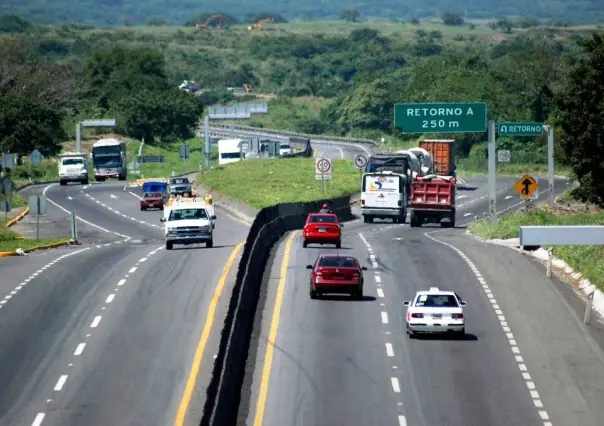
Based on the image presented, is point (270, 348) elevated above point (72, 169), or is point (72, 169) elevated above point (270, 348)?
point (72, 169)

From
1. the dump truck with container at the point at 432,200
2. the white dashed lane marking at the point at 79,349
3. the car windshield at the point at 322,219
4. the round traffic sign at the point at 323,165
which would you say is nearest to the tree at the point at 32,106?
the round traffic sign at the point at 323,165

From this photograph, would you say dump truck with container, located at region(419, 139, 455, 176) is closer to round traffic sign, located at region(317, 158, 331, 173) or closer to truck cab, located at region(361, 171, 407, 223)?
truck cab, located at region(361, 171, 407, 223)

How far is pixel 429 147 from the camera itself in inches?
4055

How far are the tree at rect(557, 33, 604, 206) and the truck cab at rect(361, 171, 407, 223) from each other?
1226cm

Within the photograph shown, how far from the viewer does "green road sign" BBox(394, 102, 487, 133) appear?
7562 cm

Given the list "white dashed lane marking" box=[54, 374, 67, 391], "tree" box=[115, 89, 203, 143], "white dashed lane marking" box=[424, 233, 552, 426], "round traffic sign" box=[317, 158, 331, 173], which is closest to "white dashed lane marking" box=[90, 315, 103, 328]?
"white dashed lane marking" box=[54, 374, 67, 391]

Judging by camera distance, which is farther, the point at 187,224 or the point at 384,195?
the point at 384,195

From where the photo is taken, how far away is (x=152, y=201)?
9175 centimetres

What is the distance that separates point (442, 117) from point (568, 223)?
13.7 m

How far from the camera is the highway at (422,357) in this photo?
3325 centimetres

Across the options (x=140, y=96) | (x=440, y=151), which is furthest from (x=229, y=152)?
(x=440, y=151)

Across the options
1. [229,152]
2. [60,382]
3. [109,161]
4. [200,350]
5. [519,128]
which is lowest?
[60,382]

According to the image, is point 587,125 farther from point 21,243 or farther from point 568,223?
point 21,243

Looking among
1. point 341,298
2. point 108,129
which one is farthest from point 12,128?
point 341,298
